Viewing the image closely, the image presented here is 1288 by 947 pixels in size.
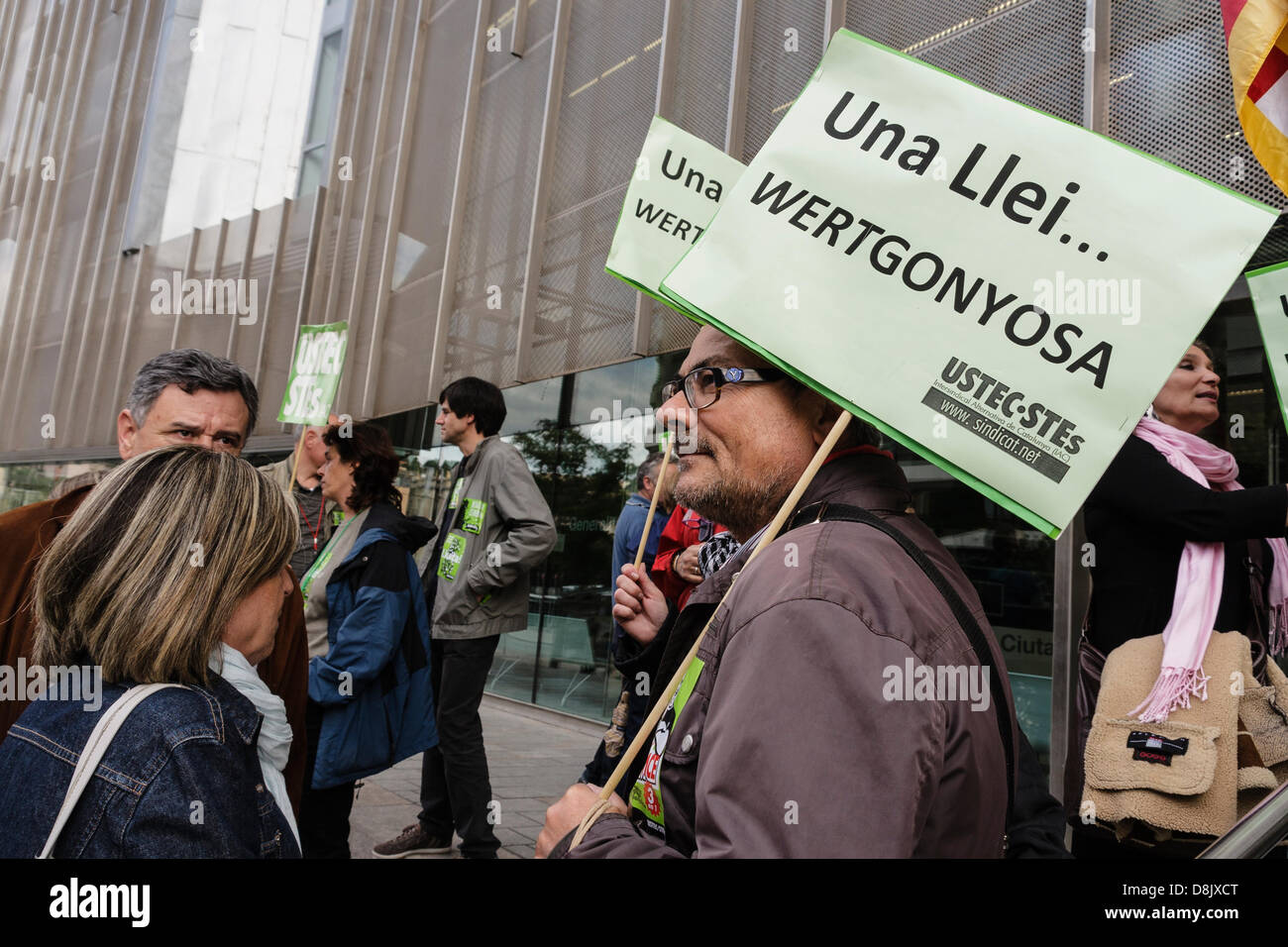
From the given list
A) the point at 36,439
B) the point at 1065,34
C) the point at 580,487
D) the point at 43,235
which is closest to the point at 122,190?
the point at 43,235

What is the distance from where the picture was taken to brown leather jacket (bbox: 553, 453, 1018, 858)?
1.11 m

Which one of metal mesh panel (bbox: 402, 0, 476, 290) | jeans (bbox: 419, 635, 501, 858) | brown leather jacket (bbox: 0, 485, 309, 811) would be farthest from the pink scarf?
metal mesh panel (bbox: 402, 0, 476, 290)

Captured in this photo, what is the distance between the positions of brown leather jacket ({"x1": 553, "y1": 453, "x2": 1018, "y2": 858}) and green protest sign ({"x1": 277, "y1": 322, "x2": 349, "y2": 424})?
13.5ft

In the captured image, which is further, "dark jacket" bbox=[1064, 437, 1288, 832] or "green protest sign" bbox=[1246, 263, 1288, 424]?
"dark jacket" bbox=[1064, 437, 1288, 832]

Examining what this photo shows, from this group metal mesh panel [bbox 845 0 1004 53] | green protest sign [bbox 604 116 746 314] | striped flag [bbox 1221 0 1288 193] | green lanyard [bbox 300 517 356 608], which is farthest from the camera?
metal mesh panel [bbox 845 0 1004 53]

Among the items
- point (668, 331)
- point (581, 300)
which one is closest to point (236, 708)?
point (668, 331)

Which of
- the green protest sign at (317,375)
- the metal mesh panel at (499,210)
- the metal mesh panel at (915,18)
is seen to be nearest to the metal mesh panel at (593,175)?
the metal mesh panel at (499,210)

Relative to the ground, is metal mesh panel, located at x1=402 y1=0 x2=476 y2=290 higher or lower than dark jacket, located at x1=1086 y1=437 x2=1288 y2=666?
higher

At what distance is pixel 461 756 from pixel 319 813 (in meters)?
1.08

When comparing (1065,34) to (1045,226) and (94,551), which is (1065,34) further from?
(94,551)

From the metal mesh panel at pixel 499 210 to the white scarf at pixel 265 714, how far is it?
7609 millimetres

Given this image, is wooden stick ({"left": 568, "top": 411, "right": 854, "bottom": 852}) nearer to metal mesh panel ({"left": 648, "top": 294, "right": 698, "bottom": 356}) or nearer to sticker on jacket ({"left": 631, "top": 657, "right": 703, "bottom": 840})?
sticker on jacket ({"left": 631, "top": 657, "right": 703, "bottom": 840})

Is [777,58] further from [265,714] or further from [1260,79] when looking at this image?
[265,714]

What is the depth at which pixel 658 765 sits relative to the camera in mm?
1400
